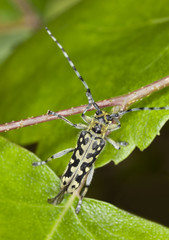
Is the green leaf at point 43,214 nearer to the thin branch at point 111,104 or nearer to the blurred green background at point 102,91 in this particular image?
the thin branch at point 111,104

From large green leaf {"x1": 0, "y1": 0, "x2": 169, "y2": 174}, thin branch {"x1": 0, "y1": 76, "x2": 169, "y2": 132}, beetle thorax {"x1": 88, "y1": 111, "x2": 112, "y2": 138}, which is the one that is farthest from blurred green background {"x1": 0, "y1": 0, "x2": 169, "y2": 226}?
thin branch {"x1": 0, "y1": 76, "x2": 169, "y2": 132}

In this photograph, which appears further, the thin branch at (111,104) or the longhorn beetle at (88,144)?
the longhorn beetle at (88,144)

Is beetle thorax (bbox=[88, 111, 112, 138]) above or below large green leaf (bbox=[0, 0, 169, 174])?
below

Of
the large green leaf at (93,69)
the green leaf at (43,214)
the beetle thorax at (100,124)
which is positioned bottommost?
the green leaf at (43,214)

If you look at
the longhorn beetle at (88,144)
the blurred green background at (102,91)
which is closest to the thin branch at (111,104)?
the longhorn beetle at (88,144)

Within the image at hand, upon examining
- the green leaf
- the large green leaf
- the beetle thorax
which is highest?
the large green leaf

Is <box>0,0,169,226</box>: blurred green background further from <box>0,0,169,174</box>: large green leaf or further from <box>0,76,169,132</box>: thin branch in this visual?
<box>0,76,169,132</box>: thin branch

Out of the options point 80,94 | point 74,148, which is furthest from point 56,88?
point 74,148

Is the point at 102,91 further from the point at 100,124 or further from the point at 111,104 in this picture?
the point at 111,104
